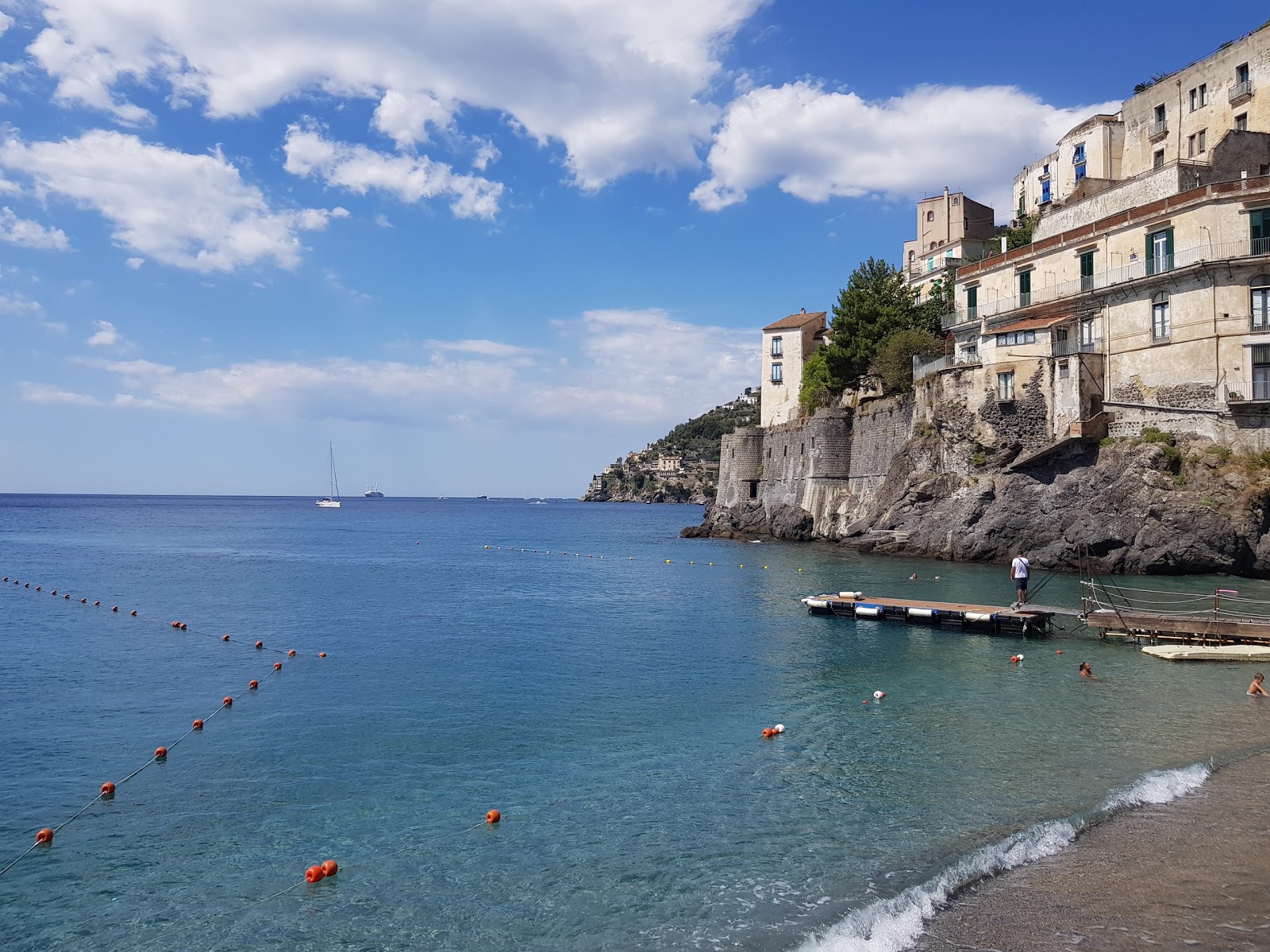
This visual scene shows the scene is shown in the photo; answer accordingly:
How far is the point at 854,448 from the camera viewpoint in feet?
199

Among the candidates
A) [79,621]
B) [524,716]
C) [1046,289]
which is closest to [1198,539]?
[1046,289]

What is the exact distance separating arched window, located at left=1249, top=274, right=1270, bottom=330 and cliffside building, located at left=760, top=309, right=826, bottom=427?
37184mm

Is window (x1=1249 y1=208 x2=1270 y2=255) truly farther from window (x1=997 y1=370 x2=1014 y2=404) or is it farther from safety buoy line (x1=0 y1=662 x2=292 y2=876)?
safety buoy line (x1=0 y1=662 x2=292 y2=876)

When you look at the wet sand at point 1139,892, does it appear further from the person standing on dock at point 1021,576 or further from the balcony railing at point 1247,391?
the balcony railing at point 1247,391

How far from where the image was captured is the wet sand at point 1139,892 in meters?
8.31

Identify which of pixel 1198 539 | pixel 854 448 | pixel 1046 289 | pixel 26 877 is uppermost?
pixel 1046 289

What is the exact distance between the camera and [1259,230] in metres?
35.9

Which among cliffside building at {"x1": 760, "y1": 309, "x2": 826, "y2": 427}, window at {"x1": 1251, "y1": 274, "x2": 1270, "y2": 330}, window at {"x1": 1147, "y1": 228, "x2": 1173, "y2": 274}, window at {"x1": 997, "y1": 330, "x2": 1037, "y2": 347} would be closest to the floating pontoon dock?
window at {"x1": 1251, "y1": 274, "x2": 1270, "y2": 330}

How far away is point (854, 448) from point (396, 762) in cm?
5033

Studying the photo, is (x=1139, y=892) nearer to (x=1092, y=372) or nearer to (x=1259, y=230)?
(x=1259, y=230)

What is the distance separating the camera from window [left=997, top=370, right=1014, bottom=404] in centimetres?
4544

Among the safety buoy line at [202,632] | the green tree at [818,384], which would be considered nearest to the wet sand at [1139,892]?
the safety buoy line at [202,632]

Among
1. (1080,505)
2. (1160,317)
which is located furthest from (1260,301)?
(1080,505)

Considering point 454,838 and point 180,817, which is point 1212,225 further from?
point 180,817
